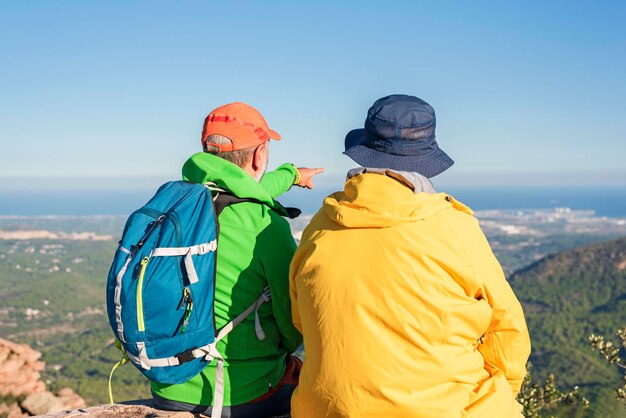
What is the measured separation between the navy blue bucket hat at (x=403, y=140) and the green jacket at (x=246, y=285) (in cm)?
72

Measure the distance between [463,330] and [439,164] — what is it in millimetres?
782

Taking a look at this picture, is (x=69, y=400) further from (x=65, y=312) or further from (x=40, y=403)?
(x=65, y=312)

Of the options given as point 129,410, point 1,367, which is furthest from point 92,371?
point 129,410

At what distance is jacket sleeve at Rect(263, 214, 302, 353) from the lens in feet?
10.7

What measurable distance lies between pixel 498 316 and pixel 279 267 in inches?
47.1

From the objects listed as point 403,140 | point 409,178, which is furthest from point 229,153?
point 409,178

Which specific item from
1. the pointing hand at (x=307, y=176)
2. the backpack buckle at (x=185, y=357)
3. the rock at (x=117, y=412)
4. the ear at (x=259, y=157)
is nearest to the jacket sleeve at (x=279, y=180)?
the pointing hand at (x=307, y=176)

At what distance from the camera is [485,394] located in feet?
8.72

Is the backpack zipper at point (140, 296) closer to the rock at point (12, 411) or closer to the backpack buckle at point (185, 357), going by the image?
the backpack buckle at point (185, 357)

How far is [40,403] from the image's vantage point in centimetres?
1157

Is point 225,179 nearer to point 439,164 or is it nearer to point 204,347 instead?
point 204,347

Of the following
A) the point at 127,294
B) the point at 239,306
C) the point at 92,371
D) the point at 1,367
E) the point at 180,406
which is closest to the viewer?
the point at 127,294

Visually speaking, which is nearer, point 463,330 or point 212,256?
point 463,330

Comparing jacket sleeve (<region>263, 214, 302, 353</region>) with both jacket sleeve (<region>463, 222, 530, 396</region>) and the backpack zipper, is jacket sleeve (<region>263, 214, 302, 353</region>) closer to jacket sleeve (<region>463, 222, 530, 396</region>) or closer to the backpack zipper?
the backpack zipper
